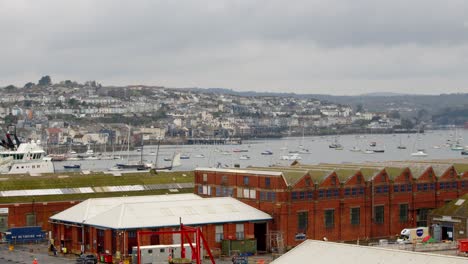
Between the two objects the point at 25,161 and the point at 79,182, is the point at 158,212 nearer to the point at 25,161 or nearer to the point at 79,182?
the point at 79,182

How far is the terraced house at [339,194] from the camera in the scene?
67.7 meters

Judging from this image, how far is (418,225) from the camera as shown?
2908 inches

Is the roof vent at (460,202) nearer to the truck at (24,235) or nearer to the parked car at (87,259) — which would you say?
the parked car at (87,259)

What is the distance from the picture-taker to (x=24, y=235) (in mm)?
73875

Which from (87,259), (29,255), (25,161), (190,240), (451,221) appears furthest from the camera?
(25,161)

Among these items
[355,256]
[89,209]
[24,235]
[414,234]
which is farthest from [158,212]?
[355,256]

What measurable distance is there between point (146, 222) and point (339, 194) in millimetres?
14188

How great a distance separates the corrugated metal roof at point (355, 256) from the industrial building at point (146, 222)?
1887cm

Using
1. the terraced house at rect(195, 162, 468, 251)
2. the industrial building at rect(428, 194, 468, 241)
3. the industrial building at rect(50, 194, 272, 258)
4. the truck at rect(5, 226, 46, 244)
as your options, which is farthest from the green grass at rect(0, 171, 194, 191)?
the industrial building at rect(428, 194, 468, 241)

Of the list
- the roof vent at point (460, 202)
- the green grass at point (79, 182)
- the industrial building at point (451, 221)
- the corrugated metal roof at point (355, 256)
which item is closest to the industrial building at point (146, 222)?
the green grass at point (79, 182)

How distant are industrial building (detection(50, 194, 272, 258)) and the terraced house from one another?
1.41 m

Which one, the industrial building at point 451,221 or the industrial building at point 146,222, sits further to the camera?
the industrial building at point 451,221

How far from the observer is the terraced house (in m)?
67.7

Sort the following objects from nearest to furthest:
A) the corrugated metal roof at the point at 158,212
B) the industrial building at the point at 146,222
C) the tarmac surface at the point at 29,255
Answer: the tarmac surface at the point at 29,255 < the industrial building at the point at 146,222 < the corrugated metal roof at the point at 158,212
